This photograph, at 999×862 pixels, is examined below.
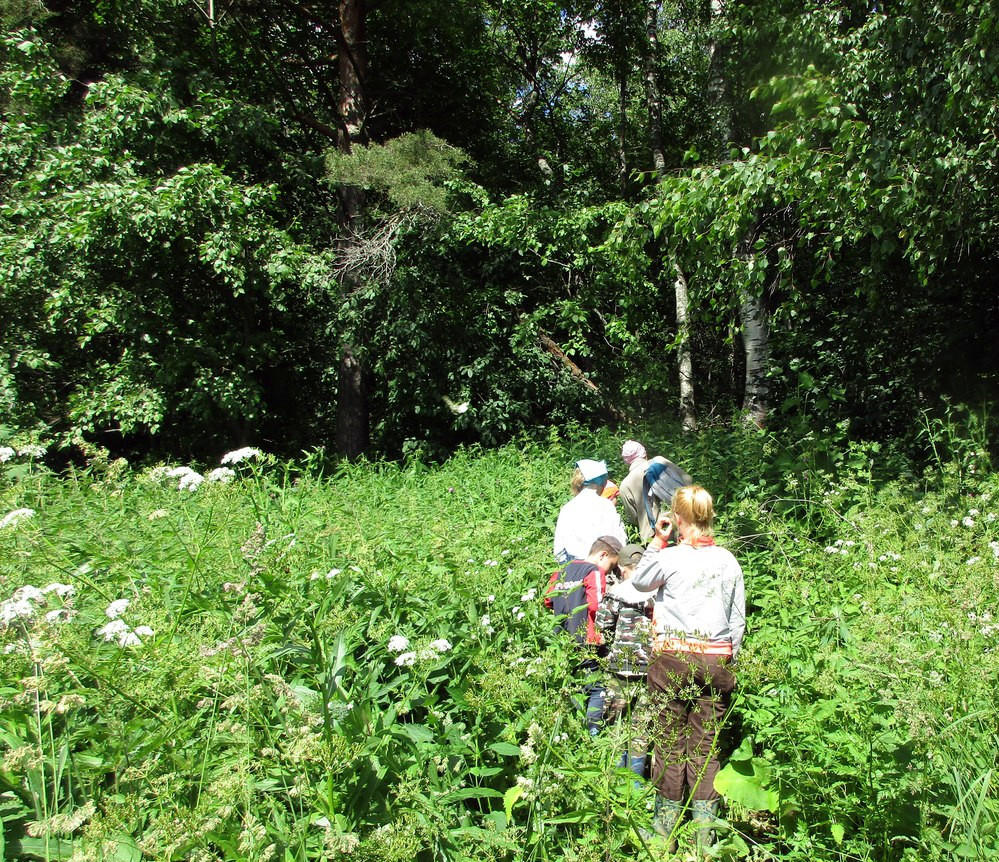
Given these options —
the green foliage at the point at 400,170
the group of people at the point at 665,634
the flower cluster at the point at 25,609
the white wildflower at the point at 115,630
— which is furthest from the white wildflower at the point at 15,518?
the green foliage at the point at 400,170

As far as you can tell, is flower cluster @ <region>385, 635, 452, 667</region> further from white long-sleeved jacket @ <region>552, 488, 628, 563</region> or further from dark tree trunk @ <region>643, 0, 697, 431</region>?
dark tree trunk @ <region>643, 0, 697, 431</region>

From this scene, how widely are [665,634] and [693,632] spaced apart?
0.18 meters

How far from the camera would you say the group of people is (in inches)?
96.8

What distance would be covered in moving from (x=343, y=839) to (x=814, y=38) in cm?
812

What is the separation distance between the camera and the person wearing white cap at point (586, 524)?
3.94m

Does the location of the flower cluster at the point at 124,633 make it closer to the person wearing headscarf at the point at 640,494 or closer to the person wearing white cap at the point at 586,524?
the person wearing white cap at the point at 586,524

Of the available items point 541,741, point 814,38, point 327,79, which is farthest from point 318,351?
point 541,741

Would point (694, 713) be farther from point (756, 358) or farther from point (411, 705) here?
point (756, 358)

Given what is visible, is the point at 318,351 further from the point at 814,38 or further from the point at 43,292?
the point at 814,38

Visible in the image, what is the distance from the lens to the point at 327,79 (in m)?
13.2

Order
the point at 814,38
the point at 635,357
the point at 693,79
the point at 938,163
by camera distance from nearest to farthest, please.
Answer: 1. the point at 938,163
2. the point at 814,38
3. the point at 635,357
4. the point at 693,79

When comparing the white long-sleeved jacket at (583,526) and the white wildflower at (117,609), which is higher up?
the white wildflower at (117,609)

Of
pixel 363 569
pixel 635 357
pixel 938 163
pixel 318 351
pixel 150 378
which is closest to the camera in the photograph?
pixel 363 569

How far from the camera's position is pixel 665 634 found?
2.87 metres
